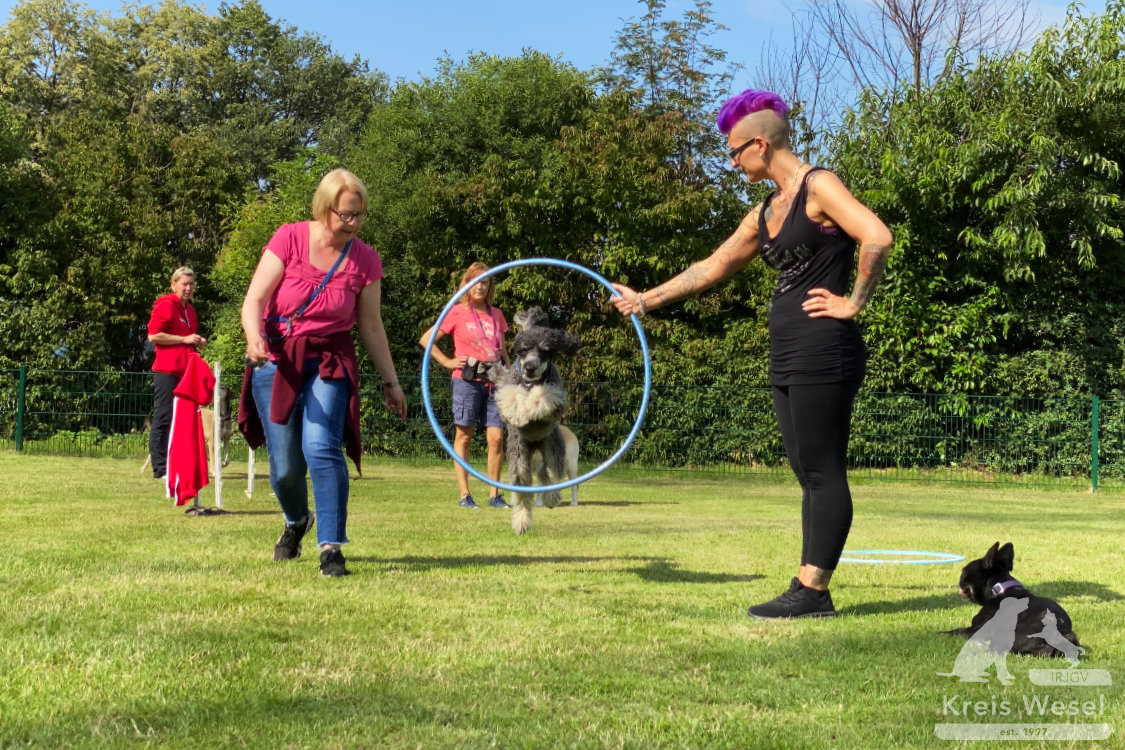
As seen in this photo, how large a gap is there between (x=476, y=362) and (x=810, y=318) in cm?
418

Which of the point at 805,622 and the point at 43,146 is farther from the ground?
the point at 43,146

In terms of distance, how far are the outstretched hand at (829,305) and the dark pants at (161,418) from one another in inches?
289

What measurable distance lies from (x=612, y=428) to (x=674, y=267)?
4.16m

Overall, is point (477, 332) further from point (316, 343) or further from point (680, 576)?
point (680, 576)

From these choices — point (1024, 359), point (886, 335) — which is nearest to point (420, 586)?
point (886, 335)

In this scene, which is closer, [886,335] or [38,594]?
[38,594]

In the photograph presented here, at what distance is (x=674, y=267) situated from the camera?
17.8 m

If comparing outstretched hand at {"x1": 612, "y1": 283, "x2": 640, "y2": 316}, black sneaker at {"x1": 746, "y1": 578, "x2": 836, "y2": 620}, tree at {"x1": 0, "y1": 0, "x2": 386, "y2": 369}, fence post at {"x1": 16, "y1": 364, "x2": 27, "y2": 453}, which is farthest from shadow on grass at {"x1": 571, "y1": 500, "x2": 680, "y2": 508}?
tree at {"x1": 0, "y1": 0, "x2": 386, "y2": 369}

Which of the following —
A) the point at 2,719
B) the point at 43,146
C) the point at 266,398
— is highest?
the point at 43,146

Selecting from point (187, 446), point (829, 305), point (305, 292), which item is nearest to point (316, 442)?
point (305, 292)

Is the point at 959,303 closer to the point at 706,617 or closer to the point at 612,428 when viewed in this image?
the point at 612,428

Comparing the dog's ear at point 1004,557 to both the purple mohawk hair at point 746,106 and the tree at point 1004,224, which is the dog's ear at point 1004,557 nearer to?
the purple mohawk hair at point 746,106

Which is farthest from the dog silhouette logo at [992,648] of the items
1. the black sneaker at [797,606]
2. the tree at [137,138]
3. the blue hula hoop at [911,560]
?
the tree at [137,138]

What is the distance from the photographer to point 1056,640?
3697 mm
